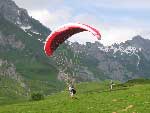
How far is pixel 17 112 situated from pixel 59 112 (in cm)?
Result: 737

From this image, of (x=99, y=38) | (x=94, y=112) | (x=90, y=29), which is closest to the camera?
(x=99, y=38)

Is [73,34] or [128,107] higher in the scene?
[73,34]

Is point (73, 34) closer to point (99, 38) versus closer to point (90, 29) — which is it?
point (90, 29)

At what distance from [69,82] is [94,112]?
805 cm

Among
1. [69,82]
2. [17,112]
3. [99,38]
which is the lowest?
[17,112]

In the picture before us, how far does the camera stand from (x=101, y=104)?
146ft

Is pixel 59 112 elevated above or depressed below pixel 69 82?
below

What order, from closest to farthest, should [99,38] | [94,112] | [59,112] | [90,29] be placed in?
[99,38] < [90,29] < [94,112] < [59,112]

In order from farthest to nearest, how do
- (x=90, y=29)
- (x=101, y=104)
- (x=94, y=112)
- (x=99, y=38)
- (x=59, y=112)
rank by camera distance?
(x=101, y=104)
(x=59, y=112)
(x=94, y=112)
(x=90, y=29)
(x=99, y=38)

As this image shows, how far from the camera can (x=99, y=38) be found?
108ft

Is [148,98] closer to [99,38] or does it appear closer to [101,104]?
[101,104]

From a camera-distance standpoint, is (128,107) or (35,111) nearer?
(128,107)

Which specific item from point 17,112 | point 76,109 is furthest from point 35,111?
point 76,109

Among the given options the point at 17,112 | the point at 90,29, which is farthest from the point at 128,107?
the point at 17,112
